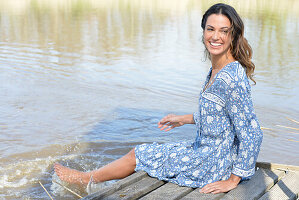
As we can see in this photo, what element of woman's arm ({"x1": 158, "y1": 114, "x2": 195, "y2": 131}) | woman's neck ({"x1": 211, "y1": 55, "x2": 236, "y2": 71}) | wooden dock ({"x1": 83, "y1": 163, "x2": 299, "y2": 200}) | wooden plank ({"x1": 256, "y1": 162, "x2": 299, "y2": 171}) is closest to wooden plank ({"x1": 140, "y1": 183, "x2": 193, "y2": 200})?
wooden dock ({"x1": 83, "y1": 163, "x2": 299, "y2": 200})

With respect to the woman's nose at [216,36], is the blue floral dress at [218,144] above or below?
below

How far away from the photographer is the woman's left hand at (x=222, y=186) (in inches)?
111

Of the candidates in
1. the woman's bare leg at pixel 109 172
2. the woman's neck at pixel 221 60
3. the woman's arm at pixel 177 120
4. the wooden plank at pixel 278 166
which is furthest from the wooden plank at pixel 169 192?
the woman's neck at pixel 221 60

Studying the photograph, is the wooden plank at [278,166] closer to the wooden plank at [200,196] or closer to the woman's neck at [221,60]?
the wooden plank at [200,196]

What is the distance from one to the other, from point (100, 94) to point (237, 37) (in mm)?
4267

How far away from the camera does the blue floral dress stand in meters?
2.70

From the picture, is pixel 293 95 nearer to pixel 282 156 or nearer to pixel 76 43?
pixel 282 156

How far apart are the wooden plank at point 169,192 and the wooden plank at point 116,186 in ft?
0.64

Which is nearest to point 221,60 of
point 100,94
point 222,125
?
point 222,125

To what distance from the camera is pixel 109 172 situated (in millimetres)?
3355

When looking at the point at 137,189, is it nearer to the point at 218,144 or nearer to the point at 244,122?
the point at 218,144

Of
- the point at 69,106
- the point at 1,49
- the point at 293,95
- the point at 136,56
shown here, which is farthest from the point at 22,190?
the point at 1,49

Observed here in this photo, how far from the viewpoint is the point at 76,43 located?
11023 mm

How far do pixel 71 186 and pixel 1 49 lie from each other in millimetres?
7037
